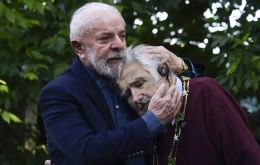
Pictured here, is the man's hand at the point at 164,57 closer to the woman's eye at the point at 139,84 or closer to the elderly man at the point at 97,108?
the elderly man at the point at 97,108

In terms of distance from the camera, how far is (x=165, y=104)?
3303mm

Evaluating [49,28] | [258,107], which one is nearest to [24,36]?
[49,28]

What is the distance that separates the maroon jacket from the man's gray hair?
0.65 ft

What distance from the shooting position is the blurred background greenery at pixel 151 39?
18.1 feet

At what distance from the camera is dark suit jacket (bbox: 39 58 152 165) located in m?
3.20

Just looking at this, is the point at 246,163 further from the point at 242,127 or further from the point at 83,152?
the point at 83,152

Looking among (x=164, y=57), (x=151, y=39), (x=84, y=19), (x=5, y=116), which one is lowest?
(x=5, y=116)

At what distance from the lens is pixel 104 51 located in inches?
139

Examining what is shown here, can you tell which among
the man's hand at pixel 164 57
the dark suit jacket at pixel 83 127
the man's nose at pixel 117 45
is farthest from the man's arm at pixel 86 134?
the man's nose at pixel 117 45

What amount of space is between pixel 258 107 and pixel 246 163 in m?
3.29

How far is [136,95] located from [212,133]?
393 millimetres

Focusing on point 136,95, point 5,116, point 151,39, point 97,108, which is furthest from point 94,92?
point 151,39

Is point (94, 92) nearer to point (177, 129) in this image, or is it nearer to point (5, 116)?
point (177, 129)

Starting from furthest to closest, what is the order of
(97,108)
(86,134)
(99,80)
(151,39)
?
(151,39), (99,80), (97,108), (86,134)
